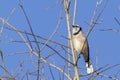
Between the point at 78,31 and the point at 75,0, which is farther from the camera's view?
the point at 78,31

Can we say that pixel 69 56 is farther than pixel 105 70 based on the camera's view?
Yes

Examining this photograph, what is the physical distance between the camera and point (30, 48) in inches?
108

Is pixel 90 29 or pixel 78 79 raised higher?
pixel 90 29

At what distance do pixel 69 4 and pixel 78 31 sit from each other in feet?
14.5

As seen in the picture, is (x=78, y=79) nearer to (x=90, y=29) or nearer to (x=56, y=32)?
(x=90, y=29)

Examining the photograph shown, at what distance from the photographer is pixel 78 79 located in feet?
8.38

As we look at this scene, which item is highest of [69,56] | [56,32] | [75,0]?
[75,0]

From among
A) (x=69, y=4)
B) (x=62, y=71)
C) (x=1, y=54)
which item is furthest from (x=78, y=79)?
(x=1, y=54)

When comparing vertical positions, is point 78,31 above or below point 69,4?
above

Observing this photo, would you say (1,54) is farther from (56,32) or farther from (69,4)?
(69,4)

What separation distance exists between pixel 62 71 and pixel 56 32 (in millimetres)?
433

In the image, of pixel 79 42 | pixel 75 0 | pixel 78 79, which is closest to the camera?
pixel 78 79

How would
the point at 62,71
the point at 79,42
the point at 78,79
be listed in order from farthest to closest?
the point at 79,42
the point at 62,71
the point at 78,79

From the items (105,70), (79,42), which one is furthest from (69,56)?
(79,42)
